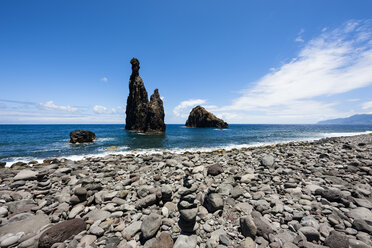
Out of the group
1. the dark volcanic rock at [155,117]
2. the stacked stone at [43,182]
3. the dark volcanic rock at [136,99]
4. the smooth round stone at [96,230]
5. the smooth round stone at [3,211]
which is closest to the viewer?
the smooth round stone at [96,230]

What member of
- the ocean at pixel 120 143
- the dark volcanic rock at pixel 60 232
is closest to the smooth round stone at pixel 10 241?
the dark volcanic rock at pixel 60 232

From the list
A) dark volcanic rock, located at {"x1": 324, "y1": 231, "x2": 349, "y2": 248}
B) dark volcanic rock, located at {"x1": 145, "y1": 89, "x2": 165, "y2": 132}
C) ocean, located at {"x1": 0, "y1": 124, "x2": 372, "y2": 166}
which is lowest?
ocean, located at {"x1": 0, "y1": 124, "x2": 372, "y2": 166}

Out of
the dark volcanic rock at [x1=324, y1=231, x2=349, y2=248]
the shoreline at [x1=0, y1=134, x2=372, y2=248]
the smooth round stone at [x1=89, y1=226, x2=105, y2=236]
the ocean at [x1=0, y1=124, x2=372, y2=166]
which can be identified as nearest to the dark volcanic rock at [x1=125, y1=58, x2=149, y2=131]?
the ocean at [x1=0, y1=124, x2=372, y2=166]

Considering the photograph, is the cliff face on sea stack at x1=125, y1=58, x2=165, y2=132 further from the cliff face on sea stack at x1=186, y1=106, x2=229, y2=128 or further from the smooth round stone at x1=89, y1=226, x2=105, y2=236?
the smooth round stone at x1=89, y1=226, x2=105, y2=236

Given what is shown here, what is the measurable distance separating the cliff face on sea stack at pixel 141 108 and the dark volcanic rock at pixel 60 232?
5184cm

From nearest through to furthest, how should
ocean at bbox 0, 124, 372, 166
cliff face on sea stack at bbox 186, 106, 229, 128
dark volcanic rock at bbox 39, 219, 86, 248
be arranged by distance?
dark volcanic rock at bbox 39, 219, 86, 248 → ocean at bbox 0, 124, 372, 166 → cliff face on sea stack at bbox 186, 106, 229, 128

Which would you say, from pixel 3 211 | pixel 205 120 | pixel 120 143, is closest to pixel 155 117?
pixel 120 143

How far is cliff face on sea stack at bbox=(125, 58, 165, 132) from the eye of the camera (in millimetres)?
56188

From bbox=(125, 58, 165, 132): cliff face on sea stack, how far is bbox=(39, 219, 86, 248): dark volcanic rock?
170 feet

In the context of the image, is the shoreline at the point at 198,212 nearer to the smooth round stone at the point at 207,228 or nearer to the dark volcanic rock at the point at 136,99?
the smooth round stone at the point at 207,228

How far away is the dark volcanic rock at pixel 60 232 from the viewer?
3.43 m

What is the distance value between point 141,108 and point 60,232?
208ft

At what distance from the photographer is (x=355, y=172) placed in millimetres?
7363

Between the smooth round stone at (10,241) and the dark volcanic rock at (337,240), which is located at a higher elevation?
the dark volcanic rock at (337,240)
